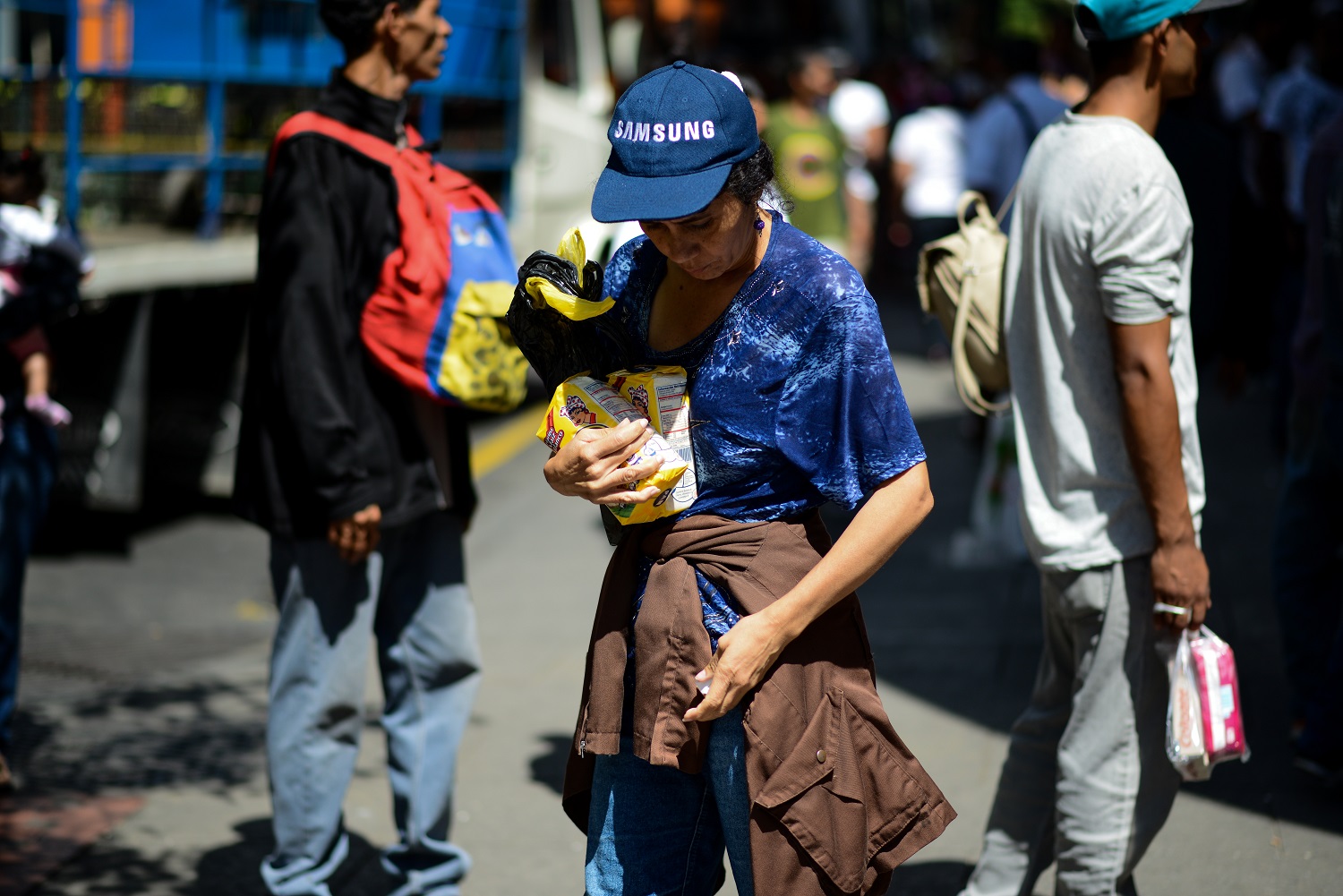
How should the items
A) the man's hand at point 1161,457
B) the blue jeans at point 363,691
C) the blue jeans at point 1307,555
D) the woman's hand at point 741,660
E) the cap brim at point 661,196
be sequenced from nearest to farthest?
1. the cap brim at point 661,196
2. the woman's hand at point 741,660
3. the man's hand at point 1161,457
4. the blue jeans at point 363,691
5. the blue jeans at point 1307,555

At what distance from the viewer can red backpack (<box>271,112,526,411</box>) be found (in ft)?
10.9

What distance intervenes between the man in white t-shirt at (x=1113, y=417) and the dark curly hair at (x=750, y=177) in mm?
805

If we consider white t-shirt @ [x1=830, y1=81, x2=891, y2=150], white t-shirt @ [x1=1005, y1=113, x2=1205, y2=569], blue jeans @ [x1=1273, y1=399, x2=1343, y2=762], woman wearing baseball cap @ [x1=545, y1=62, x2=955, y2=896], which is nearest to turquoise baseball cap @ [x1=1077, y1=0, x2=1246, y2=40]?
white t-shirt @ [x1=1005, y1=113, x2=1205, y2=569]

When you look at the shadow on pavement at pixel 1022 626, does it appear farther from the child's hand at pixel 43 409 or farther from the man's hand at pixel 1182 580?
the child's hand at pixel 43 409

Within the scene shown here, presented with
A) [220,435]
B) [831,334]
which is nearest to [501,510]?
[220,435]

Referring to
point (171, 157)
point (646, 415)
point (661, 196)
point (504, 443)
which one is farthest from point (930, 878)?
point (504, 443)

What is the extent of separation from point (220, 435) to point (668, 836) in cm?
559

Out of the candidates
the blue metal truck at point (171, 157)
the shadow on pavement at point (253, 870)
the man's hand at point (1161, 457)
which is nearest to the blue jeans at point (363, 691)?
the shadow on pavement at point (253, 870)

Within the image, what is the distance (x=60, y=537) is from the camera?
279 inches

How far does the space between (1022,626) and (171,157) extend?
4.44 m

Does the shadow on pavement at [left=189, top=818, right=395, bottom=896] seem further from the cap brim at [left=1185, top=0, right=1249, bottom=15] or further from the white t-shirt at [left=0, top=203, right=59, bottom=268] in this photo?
the cap brim at [left=1185, top=0, right=1249, bottom=15]

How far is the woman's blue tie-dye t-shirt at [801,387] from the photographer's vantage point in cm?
229

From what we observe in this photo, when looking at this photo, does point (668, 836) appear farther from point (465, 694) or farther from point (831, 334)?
point (465, 694)

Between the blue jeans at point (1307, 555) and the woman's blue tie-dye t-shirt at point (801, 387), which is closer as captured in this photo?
the woman's blue tie-dye t-shirt at point (801, 387)
